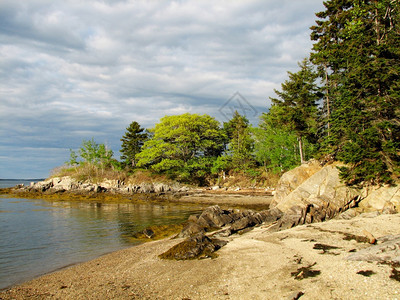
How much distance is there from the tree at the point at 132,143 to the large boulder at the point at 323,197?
151 feet

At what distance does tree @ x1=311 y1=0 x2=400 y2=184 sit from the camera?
47.7ft

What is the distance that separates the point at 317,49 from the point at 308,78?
5.71 meters

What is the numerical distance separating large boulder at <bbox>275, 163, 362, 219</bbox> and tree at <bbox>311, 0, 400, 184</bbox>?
2.75ft

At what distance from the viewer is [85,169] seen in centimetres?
5625

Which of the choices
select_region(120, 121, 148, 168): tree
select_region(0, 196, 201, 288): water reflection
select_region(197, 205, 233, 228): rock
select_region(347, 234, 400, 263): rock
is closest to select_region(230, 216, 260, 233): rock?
select_region(197, 205, 233, 228): rock

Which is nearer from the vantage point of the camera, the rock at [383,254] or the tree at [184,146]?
the rock at [383,254]

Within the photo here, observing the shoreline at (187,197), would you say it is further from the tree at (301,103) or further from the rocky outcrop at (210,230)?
the rocky outcrop at (210,230)

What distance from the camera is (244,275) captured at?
7.50m

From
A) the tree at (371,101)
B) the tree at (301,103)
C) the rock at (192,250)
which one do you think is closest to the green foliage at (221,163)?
the tree at (301,103)

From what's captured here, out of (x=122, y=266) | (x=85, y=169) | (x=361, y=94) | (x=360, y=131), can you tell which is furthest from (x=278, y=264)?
(x=85, y=169)

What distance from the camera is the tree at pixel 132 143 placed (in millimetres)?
58688

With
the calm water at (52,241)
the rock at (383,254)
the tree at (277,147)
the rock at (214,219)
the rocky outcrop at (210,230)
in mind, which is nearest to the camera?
the rock at (383,254)

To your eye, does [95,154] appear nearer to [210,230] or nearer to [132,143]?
[132,143]

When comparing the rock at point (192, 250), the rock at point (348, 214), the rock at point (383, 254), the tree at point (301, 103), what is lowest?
the rock at point (192, 250)
